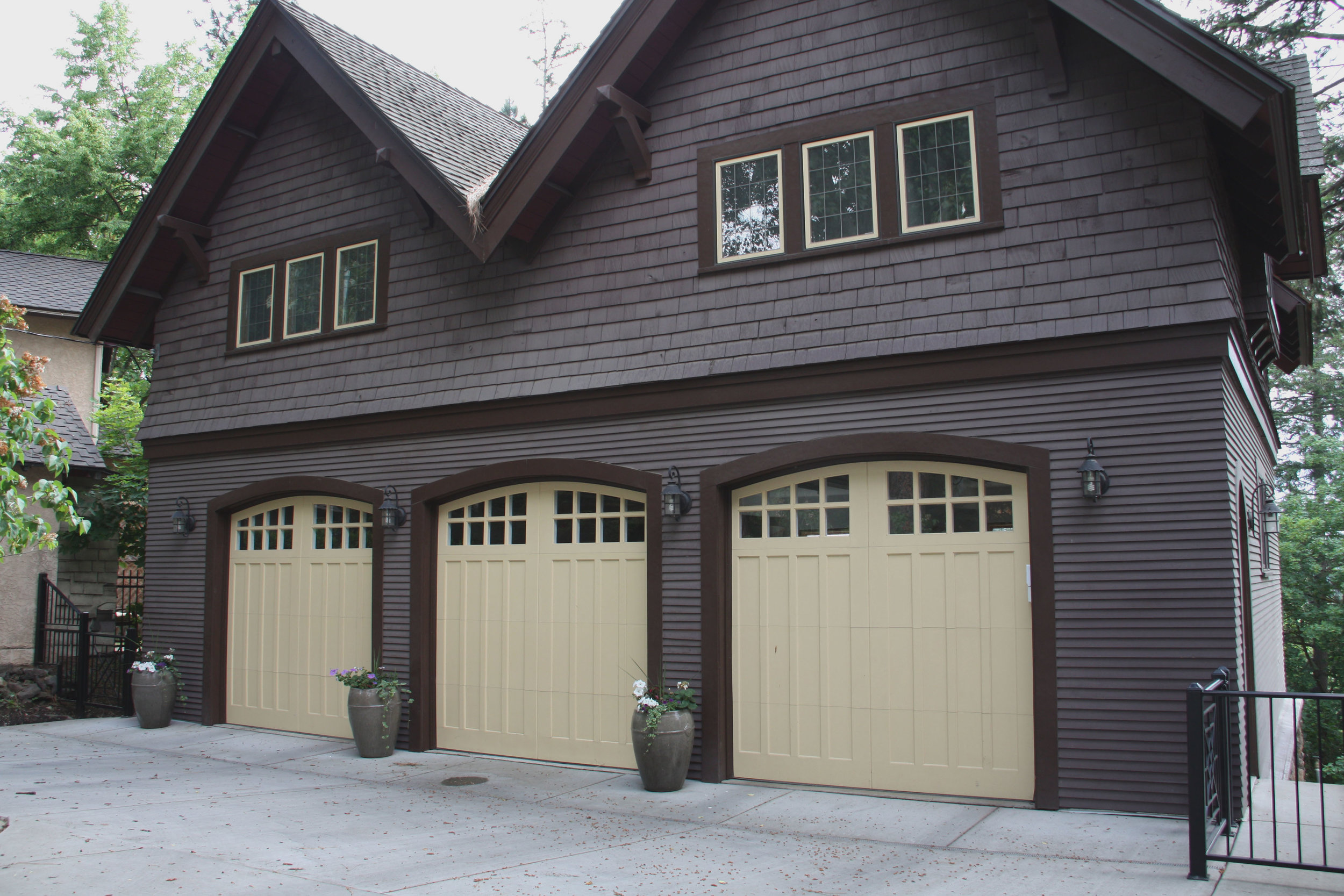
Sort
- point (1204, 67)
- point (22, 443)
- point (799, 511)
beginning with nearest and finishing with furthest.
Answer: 1. point (1204, 67)
2. point (22, 443)
3. point (799, 511)

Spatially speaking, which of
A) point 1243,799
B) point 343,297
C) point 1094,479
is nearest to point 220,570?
point 343,297

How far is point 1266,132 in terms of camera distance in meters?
6.75

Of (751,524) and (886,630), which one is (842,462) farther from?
(886,630)

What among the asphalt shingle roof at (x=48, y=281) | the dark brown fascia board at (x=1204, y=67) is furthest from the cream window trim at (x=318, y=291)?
the dark brown fascia board at (x=1204, y=67)

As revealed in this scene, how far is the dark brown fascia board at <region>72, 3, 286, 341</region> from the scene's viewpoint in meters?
11.4

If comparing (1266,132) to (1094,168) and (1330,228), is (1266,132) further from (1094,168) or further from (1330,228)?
(1330,228)

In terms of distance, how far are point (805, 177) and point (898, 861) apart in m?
5.36

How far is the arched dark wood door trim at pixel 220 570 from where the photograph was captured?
11.7 meters

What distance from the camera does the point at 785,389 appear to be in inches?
333

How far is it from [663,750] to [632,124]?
5.41m

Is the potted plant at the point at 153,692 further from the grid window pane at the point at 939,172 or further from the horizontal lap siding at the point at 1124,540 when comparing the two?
the grid window pane at the point at 939,172

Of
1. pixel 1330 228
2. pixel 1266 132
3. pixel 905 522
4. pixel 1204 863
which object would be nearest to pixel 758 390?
pixel 905 522

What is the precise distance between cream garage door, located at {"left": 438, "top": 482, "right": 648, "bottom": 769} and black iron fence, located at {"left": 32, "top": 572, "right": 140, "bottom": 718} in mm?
5315

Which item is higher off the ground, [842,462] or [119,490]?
[119,490]
